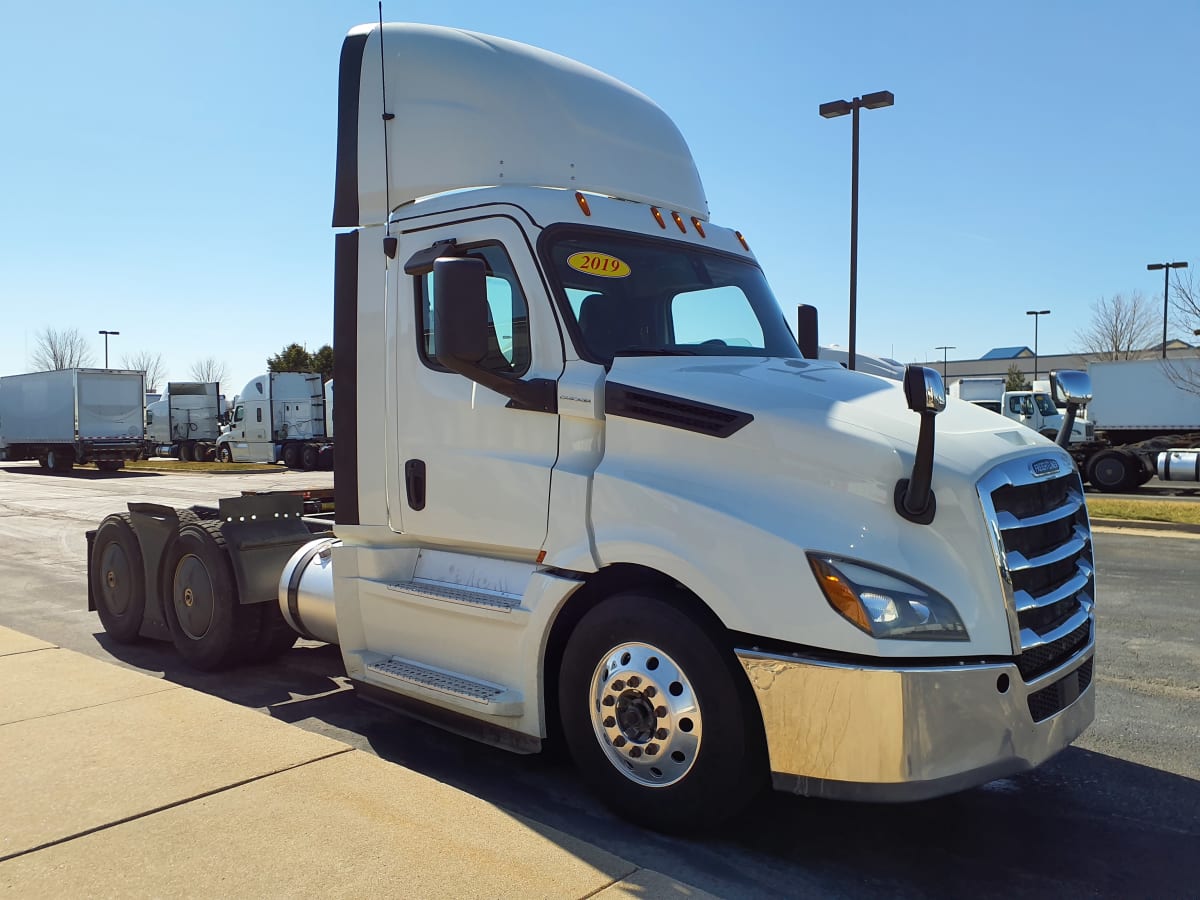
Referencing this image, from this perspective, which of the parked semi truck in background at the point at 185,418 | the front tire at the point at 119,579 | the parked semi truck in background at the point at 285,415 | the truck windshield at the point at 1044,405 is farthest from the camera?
the parked semi truck in background at the point at 185,418

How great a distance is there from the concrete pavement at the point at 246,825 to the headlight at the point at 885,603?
1.08 m

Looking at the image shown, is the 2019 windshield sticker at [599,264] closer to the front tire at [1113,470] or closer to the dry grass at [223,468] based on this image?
the front tire at [1113,470]

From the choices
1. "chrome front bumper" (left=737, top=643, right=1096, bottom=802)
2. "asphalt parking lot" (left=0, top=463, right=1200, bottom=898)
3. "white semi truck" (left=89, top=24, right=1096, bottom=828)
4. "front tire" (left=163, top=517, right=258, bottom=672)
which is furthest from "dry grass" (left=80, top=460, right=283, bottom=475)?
"chrome front bumper" (left=737, top=643, right=1096, bottom=802)

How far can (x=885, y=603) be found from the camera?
3217 mm

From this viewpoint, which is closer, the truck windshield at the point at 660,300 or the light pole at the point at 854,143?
the truck windshield at the point at 660,300

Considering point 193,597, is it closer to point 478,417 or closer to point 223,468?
point 478,417

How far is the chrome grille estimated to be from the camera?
11.0ft

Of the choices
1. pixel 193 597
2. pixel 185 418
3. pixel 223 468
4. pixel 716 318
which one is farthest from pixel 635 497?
pixel 185 418

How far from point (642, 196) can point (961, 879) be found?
3596 mm

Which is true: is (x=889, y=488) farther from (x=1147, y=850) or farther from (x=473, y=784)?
(x=473, y=784)

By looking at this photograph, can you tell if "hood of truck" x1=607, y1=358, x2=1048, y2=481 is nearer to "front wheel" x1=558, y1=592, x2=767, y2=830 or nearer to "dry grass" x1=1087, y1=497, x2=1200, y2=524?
"front wheel" x1=558, y1=592, x2=767, y2=830

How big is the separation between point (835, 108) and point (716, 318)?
16228 mm

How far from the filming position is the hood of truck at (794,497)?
10.8 ft

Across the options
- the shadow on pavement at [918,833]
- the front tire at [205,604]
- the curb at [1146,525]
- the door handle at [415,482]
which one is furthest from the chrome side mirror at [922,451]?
the curb at [1146,525]
